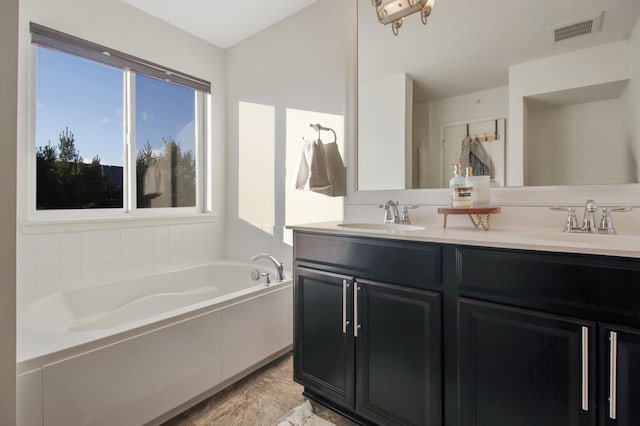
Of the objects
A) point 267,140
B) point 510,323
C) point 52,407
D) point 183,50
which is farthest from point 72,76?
point 510,323

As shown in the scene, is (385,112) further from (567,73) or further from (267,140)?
(267,140)

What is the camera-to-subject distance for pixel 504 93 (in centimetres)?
151

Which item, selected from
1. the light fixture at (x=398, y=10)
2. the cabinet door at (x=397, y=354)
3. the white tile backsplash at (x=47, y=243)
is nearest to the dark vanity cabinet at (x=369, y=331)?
the cabinet door at (x=397, y=354)

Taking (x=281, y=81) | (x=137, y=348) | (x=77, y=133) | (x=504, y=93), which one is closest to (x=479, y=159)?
(x=504, y=93)

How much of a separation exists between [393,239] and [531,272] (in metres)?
0.48

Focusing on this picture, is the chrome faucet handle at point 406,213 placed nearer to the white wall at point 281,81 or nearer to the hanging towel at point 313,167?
the hanging towel at point 313,167

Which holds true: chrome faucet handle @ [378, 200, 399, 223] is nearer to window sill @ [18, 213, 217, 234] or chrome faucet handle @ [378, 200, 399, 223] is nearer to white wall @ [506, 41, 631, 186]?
white wall @ [506, 41, 631, 186]

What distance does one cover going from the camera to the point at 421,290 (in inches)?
48.6

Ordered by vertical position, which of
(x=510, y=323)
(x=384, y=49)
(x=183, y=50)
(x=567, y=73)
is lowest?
(x=510, y=323)

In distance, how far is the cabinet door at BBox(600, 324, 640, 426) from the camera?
855mm

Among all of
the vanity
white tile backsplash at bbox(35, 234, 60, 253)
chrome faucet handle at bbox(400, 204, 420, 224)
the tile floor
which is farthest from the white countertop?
white tile backsplash at bbox(35, 234, 60, 253)

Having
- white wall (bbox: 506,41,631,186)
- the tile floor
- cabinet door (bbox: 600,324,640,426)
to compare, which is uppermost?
white wall (bbox: 506,41,631,186)

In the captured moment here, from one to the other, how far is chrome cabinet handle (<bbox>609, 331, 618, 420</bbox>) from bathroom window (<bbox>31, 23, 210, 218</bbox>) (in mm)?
2797

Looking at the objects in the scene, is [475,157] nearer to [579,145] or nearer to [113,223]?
[579,145]
